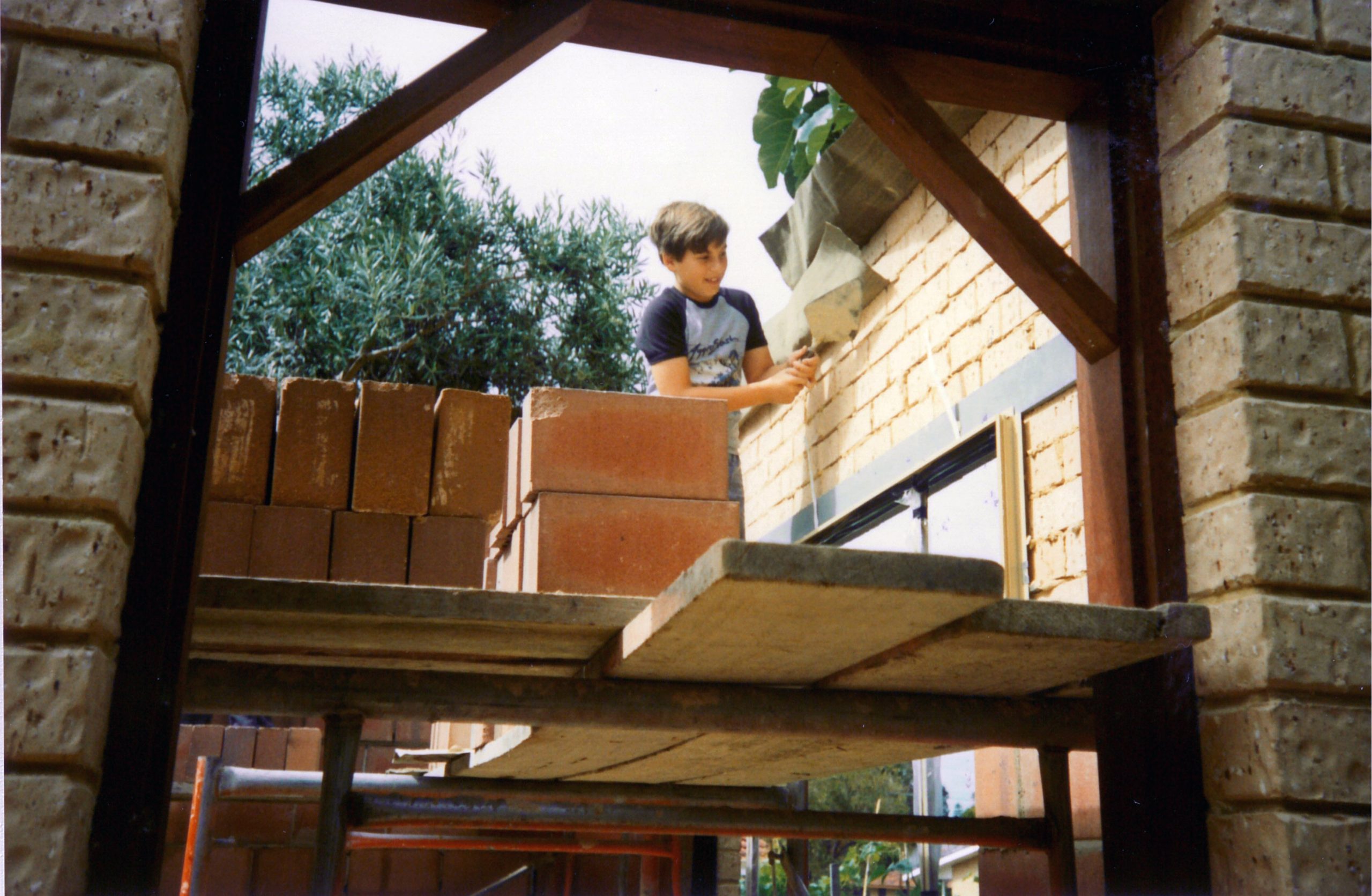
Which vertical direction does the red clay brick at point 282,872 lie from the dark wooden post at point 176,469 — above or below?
below

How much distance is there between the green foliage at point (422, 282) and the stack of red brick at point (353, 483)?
33.7ft

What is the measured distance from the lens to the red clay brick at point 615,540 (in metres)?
2.90

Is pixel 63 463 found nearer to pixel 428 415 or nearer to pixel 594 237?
pixel 428 415

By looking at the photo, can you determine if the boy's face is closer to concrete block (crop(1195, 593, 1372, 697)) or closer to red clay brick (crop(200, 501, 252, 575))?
red clay brick (crop(200, 501, 252, 575))

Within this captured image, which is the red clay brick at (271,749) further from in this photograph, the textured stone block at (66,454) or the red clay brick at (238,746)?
the textured stone block at (66,454)

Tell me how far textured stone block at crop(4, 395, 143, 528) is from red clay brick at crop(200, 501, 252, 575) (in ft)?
2.64

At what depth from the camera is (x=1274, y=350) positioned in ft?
8.91

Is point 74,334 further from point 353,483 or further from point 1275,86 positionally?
point 1275,86

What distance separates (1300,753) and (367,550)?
214 centimetres

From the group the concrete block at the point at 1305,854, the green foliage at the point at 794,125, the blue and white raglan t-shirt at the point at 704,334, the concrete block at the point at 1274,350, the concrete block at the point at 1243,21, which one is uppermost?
the green foliage at the point at 794,125

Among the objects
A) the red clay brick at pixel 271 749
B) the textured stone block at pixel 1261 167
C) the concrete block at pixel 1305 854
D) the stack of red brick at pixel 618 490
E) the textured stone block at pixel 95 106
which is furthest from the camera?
the red clay brick at pixel 271 749

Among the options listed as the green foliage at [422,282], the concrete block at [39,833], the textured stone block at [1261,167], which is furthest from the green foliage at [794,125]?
the green foliage at [422,282]

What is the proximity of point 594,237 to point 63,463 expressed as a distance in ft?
41.8

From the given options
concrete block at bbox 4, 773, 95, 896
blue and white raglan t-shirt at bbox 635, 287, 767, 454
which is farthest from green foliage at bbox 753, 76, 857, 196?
concrete block at bbox 4, 773, 95, 896
